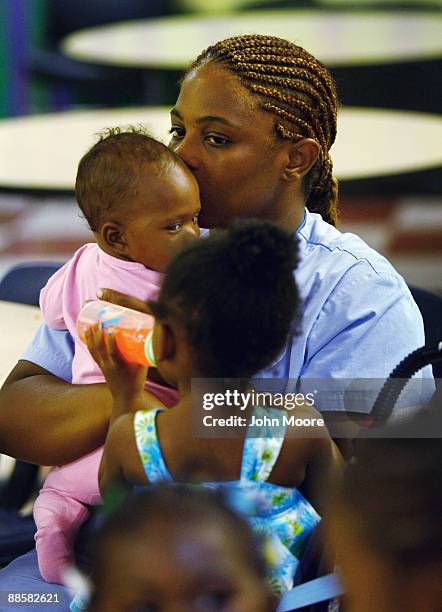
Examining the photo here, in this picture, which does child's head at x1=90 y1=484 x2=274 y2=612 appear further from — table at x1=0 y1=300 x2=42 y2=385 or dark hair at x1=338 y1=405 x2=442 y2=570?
table at x1=0 y1=300 x2=42 y2=385

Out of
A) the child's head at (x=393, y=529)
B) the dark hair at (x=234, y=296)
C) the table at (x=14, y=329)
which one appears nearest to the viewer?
the child's head at (x=393, y=529)

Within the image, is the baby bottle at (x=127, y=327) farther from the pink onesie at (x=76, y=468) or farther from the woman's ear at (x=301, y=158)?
the woman's ear at (x=301, y=158)

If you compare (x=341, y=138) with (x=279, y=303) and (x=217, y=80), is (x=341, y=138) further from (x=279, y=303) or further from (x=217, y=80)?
(x=279, y=303)

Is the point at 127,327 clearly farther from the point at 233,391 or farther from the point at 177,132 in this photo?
the point at 177,132

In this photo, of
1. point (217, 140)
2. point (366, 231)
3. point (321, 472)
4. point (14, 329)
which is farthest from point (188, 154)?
point (366, 231)

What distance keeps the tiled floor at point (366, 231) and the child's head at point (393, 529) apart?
3201 mm

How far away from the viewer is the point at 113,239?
1.22m

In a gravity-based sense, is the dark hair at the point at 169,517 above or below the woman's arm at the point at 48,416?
above

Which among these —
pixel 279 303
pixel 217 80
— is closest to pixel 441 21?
pixel 217 80

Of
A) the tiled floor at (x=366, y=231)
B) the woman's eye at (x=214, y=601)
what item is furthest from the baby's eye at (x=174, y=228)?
the tiled floor at (x=366, y=231)

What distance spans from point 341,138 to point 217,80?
5.83ft

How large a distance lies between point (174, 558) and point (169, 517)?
30mm

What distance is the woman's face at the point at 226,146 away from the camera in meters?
1.25

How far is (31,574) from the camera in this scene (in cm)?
124
